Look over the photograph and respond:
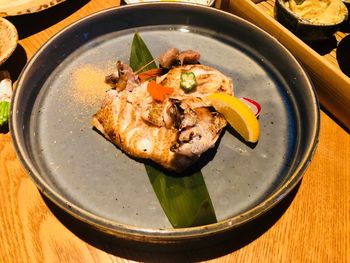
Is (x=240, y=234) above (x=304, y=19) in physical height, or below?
below

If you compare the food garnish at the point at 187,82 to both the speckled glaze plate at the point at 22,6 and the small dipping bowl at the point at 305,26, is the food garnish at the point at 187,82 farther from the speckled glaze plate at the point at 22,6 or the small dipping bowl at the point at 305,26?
the speckled glaze plate at the point at 22,6

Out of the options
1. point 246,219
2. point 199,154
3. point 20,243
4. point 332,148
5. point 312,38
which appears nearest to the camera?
point 246,219

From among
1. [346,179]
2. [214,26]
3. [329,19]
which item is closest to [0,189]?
[214,26]

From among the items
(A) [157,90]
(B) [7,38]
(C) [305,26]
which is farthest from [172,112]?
(B) [7,38]

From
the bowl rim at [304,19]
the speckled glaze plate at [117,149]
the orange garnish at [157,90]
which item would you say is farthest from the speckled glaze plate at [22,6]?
the bowl rim at [304,19]

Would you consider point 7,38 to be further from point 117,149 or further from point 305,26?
point 305,26

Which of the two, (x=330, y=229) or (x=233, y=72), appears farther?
(x=233, y=72)

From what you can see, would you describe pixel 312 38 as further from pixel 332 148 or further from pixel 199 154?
pixel 199 154
